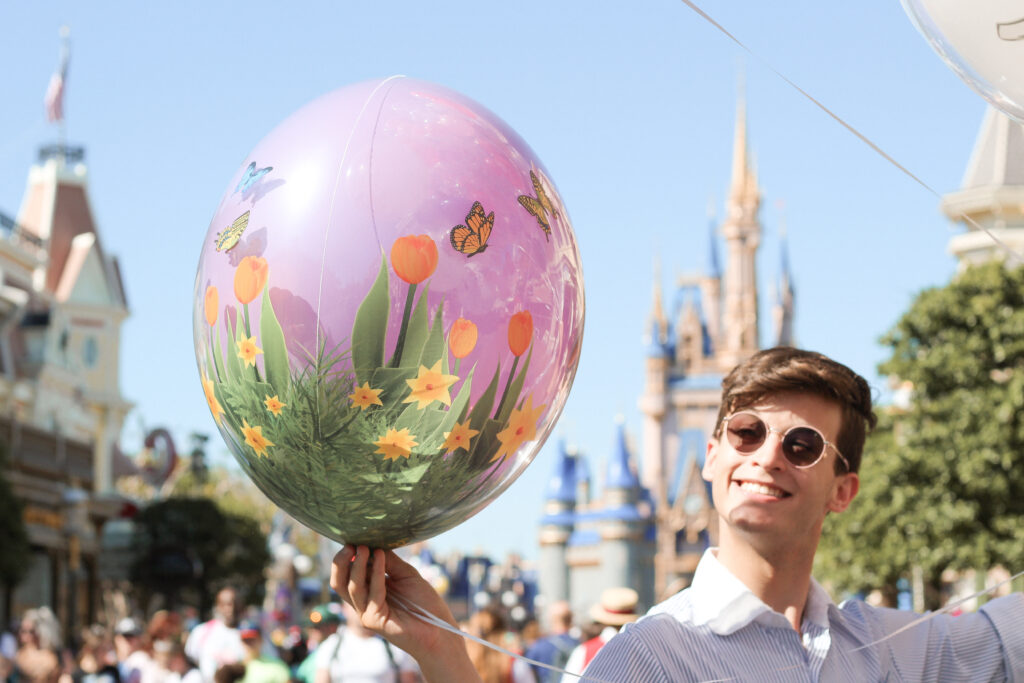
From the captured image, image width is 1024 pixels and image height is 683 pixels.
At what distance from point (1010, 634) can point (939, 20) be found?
1.14 metres

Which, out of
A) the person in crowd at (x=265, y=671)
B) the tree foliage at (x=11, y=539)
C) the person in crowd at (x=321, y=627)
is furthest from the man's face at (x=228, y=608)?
the tree foliage at (x=11, y=539)

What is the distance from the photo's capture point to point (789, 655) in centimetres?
260

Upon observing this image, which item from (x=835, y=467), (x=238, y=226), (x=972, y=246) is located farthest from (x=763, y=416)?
(x=972, y=246)

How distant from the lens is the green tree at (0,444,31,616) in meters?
29.8

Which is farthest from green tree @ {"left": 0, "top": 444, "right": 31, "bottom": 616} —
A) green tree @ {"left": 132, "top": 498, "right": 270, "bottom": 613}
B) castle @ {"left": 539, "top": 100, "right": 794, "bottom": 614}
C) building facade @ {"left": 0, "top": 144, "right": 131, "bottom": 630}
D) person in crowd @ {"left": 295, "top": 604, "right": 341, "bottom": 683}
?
castle @ {"left": 539, "top": 100, "right": 794, "bottom": 614}

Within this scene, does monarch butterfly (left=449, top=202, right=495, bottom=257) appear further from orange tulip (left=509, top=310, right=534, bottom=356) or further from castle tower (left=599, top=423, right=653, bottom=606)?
castle tower (left=599, top=423, right=653, bottom=606)

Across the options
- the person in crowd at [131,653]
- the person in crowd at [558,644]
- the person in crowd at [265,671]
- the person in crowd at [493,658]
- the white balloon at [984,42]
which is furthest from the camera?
the person in crowd at [131,653]

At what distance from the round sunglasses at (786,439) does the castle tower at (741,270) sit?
88.9 meters

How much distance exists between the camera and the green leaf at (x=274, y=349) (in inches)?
93.7

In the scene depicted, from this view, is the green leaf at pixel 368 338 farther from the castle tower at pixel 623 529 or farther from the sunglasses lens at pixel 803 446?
the castle tower at pixel 623 529

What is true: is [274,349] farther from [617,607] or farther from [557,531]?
[557,531]

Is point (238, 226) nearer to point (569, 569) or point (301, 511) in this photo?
point (301, 511)

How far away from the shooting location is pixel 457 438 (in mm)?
2447

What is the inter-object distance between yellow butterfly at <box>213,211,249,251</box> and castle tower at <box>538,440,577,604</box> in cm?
8623
